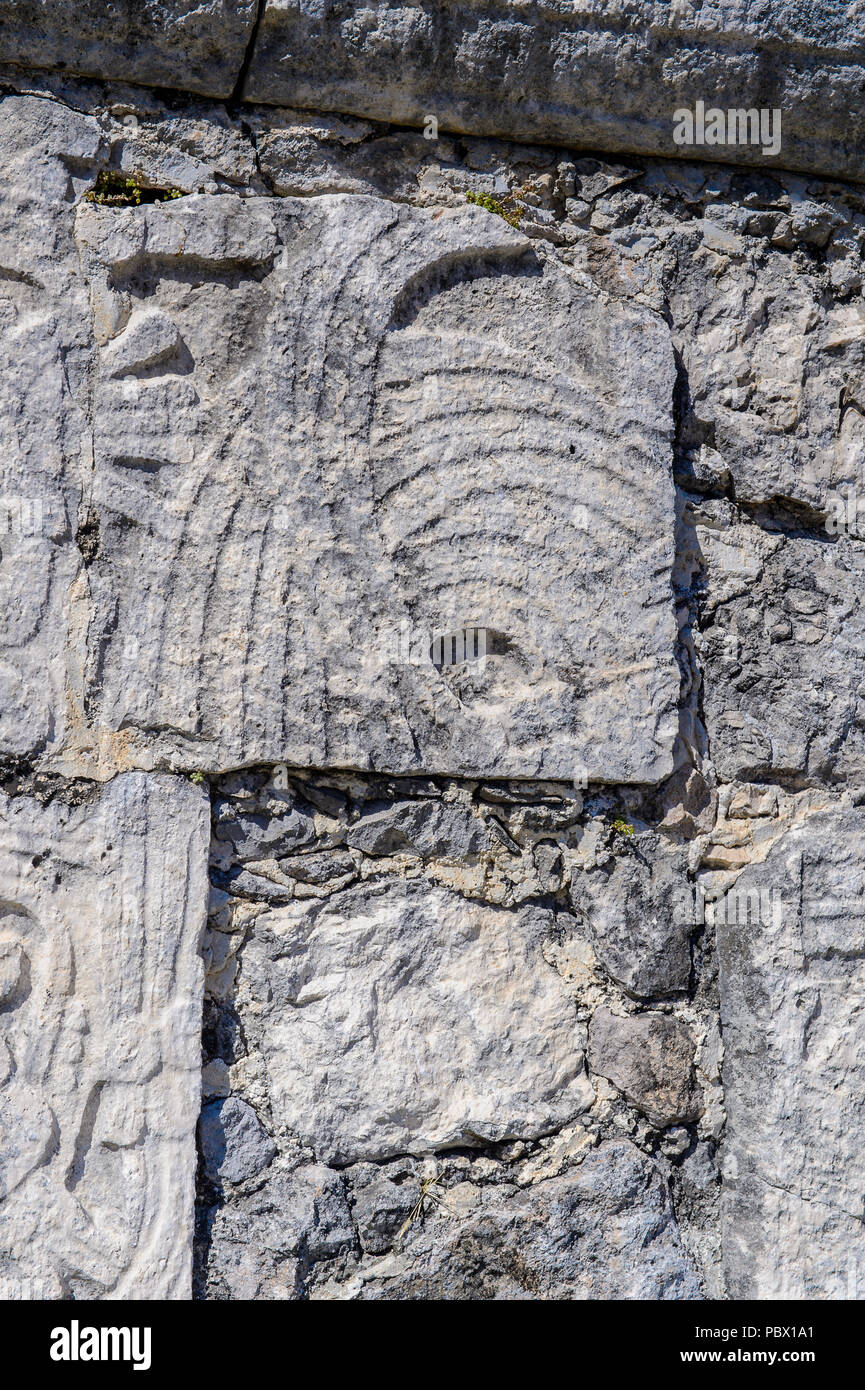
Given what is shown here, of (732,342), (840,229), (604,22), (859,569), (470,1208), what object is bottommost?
(470,1208)

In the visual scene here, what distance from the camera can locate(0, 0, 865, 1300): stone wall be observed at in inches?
68.5

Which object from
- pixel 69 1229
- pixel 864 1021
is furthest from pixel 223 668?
pixel 864 1021

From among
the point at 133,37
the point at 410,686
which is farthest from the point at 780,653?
the point at 133,37

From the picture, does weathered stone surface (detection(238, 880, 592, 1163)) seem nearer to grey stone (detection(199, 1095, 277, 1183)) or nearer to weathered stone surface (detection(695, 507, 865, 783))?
grey stone (detection(199, 1095, 277, 1183))

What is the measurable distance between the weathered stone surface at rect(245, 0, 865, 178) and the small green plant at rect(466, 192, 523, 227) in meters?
0.13

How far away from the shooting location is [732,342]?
2090mm

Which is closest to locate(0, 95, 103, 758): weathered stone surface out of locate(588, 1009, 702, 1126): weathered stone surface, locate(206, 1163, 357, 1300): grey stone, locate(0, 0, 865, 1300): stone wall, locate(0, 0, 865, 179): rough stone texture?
locate(0, 0, 865, 1300): stone wall

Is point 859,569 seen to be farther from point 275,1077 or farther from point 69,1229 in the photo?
point 69,1229

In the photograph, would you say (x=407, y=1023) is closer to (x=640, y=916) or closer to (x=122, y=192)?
(x=640, y=916)

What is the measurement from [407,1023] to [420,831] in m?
0.36

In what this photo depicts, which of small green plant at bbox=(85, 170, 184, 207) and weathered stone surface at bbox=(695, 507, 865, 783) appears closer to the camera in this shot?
small green plant at bbox=(85, 170, 184, 207)

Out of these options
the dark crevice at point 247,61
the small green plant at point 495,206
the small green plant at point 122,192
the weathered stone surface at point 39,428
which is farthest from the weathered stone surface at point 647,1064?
the dark crevice at point 247,61

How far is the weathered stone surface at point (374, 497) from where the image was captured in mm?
1782

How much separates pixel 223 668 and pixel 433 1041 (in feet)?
2.64
